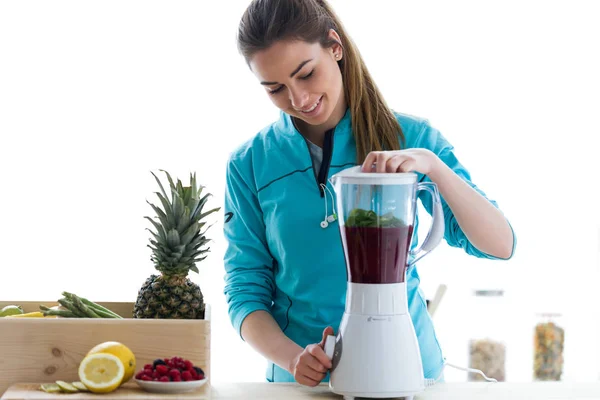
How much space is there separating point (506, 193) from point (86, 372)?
10.4ft

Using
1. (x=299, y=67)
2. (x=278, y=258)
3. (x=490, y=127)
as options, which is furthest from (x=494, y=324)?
(x=299, y=67)

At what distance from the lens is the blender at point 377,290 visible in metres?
1.25

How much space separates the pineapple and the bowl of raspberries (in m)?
0.16

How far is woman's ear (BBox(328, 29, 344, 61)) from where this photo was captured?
4.86ft

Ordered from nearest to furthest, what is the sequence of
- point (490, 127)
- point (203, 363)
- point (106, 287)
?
point (203, 363)
point (106, 287)
point (490, 127)

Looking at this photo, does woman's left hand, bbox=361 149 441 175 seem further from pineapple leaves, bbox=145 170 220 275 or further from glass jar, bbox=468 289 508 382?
glass jar, bbox=468 289 508 382

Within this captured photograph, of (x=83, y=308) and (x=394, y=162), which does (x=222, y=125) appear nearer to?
(x=83, y=308)

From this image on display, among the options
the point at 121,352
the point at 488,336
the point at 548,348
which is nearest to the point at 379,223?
the point at 121,352

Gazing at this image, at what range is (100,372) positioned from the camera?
3.92ft

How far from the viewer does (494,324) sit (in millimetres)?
3969

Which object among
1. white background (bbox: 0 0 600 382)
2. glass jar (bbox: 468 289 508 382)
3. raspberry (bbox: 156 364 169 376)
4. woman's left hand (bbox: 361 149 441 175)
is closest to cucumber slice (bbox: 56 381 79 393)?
raspberry (bbox: 156 364 169 376)

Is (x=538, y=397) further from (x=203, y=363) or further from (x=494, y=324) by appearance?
(x=494, y=324)

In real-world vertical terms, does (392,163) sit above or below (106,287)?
above

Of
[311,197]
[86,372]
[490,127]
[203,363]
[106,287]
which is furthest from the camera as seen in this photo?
[490,127]
